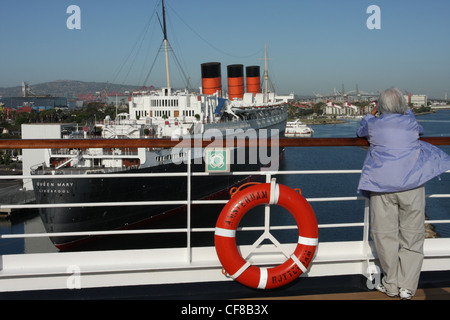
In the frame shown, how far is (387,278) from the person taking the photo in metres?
1.83

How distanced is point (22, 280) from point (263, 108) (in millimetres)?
23022

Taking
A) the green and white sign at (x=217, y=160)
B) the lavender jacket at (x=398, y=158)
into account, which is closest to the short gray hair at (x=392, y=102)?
the lavender jacket at (x=398, y=158)

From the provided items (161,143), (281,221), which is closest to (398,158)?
(161,143)

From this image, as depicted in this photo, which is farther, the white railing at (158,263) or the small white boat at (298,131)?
the small white boat at (298,131)

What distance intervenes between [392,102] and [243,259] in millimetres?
933

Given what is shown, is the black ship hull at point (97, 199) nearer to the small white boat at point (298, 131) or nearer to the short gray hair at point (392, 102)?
the short gray hair at point (392, 102)

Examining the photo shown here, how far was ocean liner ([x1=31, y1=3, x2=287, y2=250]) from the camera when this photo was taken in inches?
469

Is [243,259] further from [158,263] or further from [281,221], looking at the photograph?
[281,221]

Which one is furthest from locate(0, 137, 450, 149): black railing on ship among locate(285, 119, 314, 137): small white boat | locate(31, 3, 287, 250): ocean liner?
locate(285, 119, 314, 137): small white boat

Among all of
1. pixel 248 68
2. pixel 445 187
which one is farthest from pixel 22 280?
pixel 248 68

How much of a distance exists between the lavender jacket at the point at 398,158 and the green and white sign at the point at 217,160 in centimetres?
61

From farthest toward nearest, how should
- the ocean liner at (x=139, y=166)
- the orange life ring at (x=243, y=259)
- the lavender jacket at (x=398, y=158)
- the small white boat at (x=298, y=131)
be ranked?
the small white boat at (x=298, y=131) < the ocean liner at (x=139, y=166) < the orange life ring at (x=243, y=259) < the lavender jacket at (x=398, y=158)

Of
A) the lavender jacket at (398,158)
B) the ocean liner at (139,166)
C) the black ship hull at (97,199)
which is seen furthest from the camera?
the ocean liner at (139,166)

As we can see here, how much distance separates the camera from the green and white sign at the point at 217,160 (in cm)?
198
